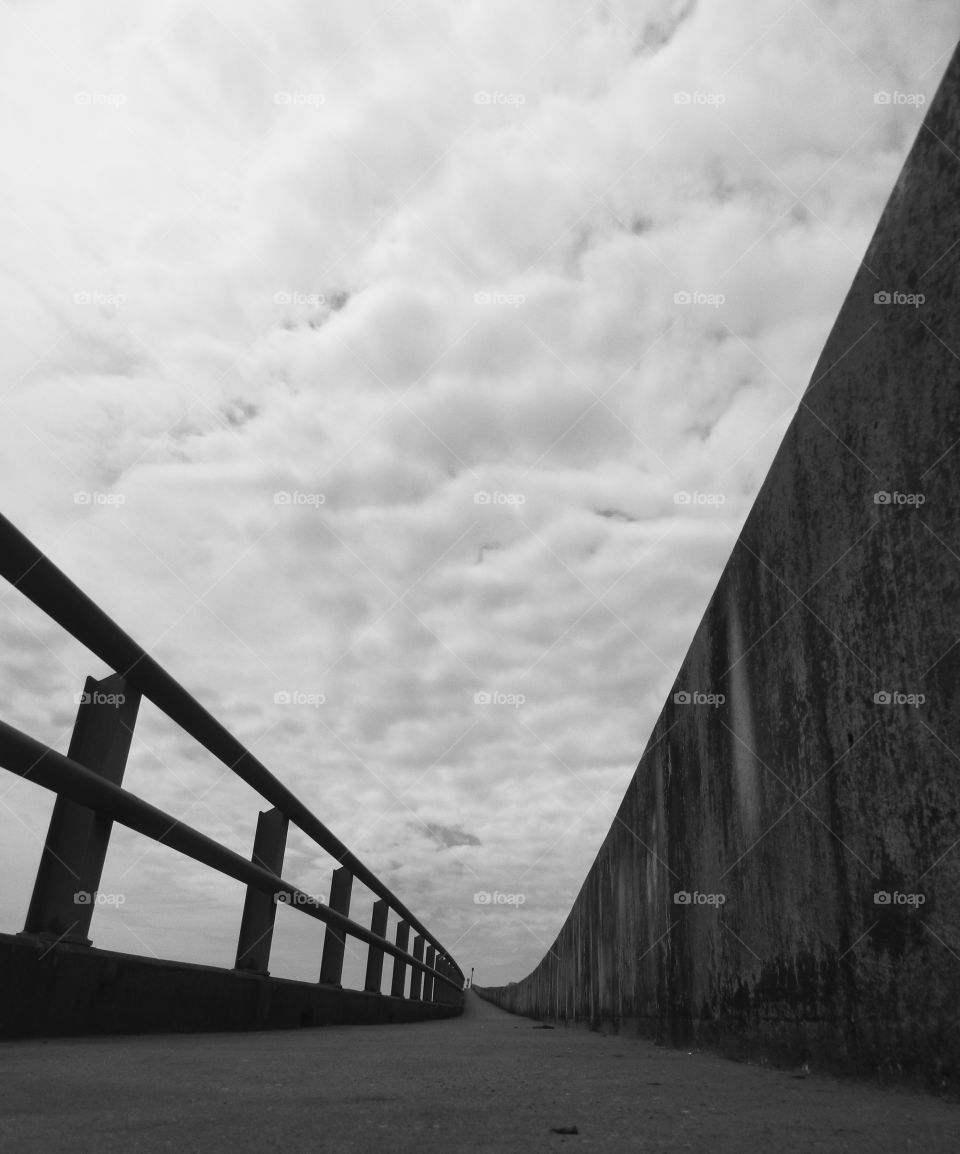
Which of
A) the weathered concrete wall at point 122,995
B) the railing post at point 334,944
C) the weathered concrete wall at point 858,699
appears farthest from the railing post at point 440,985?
the weathered concrete wall at point 858,699

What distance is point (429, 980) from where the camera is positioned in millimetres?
14688

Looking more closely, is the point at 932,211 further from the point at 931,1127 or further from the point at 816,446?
the point at 931,1127

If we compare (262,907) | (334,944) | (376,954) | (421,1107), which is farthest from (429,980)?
(421,1107)

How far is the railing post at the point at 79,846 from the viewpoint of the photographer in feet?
8.92

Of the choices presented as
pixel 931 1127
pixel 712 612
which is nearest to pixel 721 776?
pixel 712 612

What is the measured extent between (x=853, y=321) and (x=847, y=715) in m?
1.08

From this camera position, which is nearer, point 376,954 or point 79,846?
point 79,846

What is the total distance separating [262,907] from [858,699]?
3289 millimetres

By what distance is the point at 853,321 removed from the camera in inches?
95.1

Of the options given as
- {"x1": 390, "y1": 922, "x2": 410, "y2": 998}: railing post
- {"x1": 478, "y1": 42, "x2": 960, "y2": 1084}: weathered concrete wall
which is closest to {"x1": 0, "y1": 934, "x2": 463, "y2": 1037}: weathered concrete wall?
{"x1": 478, "y1": 42, "x2": 960, "y2": 1084}: weathered concrete wall

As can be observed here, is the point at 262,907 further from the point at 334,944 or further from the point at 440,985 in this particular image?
the point at 440,985

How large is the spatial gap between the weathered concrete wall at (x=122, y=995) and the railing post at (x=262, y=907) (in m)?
0.13

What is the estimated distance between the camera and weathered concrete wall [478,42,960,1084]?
6.18ft

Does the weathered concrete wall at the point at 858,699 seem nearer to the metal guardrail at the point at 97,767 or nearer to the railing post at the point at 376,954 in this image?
the metal guardrail at the point at 97,767
